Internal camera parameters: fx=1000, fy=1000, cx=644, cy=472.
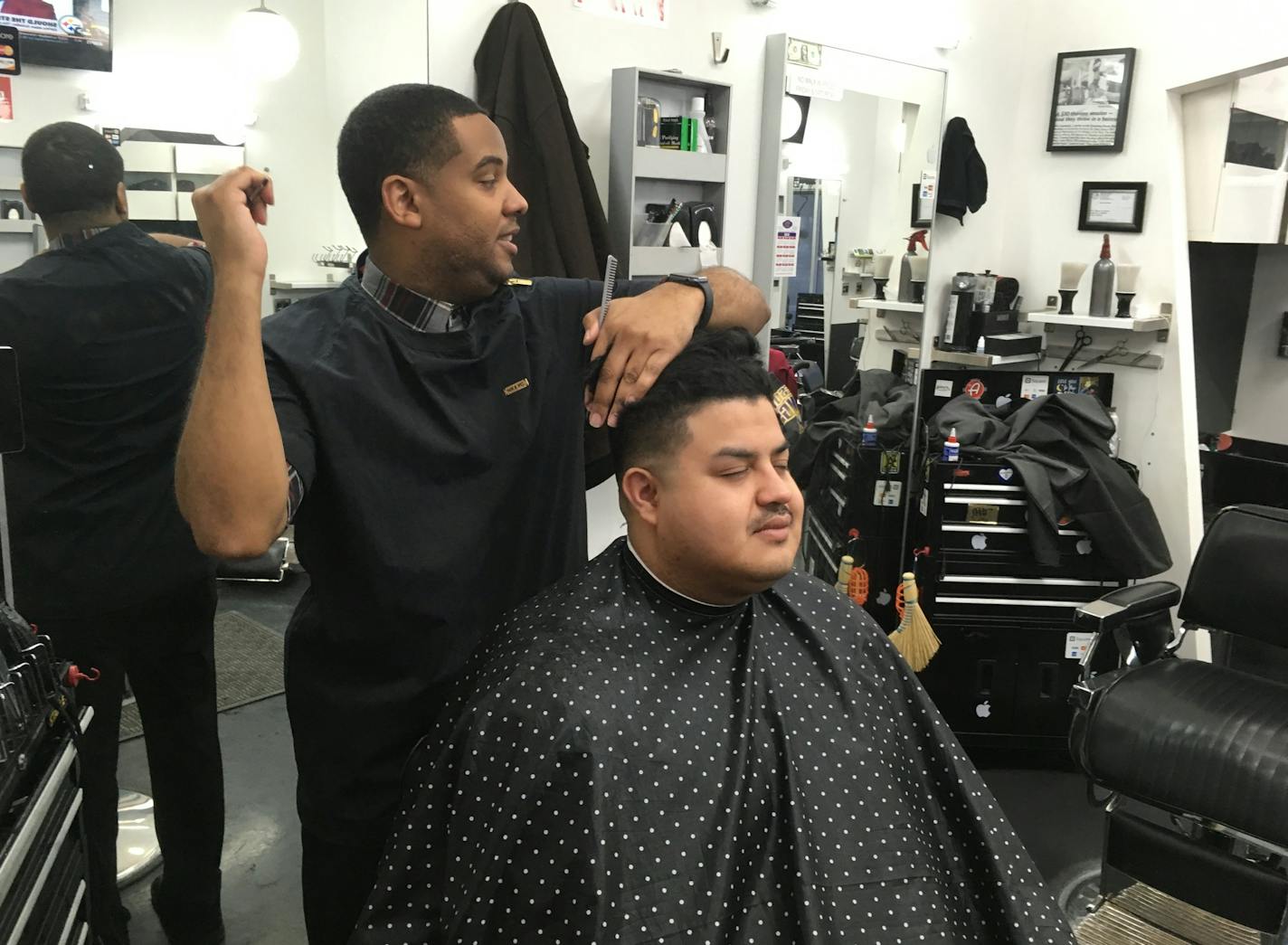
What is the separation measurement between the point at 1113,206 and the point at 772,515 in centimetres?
289

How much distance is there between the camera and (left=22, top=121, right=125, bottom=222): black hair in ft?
6.17

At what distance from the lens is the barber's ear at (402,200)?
125cm

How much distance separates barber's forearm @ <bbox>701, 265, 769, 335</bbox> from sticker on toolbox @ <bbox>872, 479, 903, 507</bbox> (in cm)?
200

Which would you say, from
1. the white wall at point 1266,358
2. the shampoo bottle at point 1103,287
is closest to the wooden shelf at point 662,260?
the shampoo bottle at point 1103,287

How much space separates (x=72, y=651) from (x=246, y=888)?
0.79m

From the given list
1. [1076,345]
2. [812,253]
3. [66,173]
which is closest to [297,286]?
[66,173]

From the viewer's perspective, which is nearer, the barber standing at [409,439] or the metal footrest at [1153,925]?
the barber standing at [409,439]

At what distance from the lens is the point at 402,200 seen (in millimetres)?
1260

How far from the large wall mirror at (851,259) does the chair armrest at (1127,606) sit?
96cm

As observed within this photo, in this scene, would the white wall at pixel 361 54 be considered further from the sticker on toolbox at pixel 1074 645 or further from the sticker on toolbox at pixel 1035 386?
the sticker on toolbox at pixel 1074 645

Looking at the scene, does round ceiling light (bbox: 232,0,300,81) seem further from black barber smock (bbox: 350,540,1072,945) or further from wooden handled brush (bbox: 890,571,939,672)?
wooden handled brush (bbox: 890,571,939,672)

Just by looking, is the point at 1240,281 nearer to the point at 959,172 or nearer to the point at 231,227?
the point at 959,172

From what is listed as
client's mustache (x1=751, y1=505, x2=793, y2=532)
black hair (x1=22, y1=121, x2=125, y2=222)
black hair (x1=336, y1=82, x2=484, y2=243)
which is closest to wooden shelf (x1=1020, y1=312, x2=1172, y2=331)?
client's mustache (x1=751, y1=505, x2=793, y2=532)

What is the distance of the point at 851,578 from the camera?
335 centimetres
